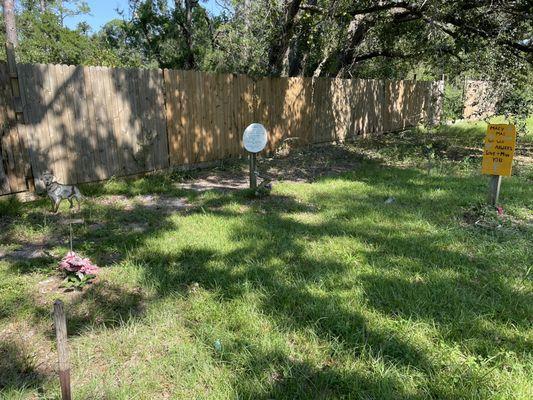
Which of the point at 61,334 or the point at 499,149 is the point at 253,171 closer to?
the point at 499,149

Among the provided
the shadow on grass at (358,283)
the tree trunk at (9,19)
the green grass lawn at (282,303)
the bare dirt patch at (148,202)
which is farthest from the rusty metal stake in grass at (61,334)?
the tree trunk at (9,19)

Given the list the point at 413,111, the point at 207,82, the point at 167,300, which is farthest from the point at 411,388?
the point at 413,111

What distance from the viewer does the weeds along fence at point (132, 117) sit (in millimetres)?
5820

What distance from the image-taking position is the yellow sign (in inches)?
189

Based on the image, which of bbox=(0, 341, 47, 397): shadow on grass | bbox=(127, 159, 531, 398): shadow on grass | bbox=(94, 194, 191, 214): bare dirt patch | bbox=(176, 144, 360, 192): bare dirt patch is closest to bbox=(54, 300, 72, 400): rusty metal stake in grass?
bbox=(0, 341, 47, 397): shadow on grass

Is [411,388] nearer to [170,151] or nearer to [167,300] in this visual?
[167,300]

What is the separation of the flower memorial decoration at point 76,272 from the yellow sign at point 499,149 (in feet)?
14.5

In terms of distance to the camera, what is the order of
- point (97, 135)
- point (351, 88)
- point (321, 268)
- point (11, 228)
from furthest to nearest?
1. point (351, 88)
2. point (97, 135)
3. point (11, 228)
4. point (321, 268)

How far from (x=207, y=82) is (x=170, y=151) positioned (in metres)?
1.60

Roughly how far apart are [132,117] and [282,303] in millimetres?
5075

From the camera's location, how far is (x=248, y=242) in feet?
14.3

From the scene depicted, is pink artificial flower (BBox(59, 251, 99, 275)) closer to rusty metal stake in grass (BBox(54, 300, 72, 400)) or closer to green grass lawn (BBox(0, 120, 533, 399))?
green grass lawn (BBox(0, 120, 533, 399))

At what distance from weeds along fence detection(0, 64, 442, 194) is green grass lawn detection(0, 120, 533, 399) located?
39.1 inches

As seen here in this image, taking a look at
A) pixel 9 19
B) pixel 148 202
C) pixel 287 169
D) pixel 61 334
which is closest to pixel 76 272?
pixel 61 334
